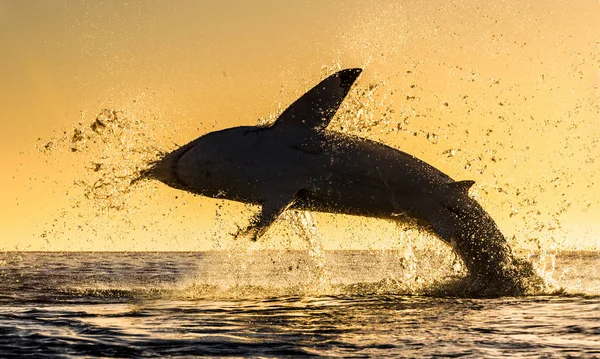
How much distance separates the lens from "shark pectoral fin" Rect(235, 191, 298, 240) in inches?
562

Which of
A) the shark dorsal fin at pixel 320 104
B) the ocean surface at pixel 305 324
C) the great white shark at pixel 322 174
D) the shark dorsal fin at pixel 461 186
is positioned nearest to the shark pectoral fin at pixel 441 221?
the great white shark at pixel 322 174

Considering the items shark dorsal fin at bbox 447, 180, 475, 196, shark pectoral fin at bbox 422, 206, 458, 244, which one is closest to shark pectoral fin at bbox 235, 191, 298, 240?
shark pectoral fin at bbox 422, 206, 458, 244

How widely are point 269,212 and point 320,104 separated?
2269 mm

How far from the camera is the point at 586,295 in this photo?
17688 mm

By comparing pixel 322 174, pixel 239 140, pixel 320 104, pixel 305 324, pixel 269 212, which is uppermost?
pixel 320 104

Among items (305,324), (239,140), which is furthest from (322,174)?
(305,324)

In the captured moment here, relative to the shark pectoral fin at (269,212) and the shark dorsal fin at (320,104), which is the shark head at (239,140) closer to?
the shark dorsal fin at (320,104)

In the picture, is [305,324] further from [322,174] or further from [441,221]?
[441,221]

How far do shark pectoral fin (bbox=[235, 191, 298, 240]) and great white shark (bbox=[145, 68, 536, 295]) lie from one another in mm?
18

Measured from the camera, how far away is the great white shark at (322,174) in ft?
49.3

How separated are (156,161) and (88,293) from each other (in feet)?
17.7

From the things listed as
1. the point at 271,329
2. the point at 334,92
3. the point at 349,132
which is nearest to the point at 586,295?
the point at 349,132

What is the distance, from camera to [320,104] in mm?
15156

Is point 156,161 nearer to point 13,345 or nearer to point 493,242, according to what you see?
point 13,345
